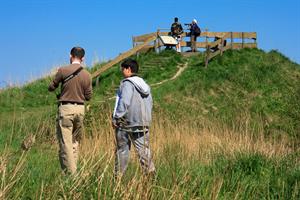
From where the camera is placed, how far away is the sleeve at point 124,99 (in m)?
7.52

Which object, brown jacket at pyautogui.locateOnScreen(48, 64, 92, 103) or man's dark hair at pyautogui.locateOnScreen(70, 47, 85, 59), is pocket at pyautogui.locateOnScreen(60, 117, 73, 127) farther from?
man's dark hair at pyautogui.locateOnScreen(70, 47, 85, 59)

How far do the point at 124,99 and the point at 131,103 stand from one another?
0.14 meters

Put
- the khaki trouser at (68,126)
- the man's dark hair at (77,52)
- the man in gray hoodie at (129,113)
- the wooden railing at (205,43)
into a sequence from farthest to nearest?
the wooden railing at (205,43)
the man's dark hair at (77,52)
the khaki trouser at (68,126)
the man in gray hoodie at (129,113)

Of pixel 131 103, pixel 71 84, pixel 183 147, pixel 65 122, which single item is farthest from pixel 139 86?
pixel 183 147

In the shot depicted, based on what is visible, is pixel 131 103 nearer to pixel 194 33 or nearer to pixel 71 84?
pixel 71 84

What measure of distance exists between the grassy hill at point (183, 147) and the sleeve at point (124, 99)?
495mm

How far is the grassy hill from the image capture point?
5414 millimetres

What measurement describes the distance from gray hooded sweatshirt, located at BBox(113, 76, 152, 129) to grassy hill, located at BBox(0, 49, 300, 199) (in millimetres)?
494

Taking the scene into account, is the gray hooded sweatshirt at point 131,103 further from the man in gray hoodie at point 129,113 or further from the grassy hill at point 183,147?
the grassy hill at point 183,147

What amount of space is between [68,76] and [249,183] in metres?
2.79

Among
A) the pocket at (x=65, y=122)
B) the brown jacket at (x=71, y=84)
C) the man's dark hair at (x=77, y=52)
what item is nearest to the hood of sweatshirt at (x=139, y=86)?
the brown jacket at (x=71, y=84)

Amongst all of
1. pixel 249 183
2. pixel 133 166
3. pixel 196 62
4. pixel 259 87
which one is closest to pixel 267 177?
pixel 249 183

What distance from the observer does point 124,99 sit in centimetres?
754

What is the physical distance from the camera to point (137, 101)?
25.0 ft
